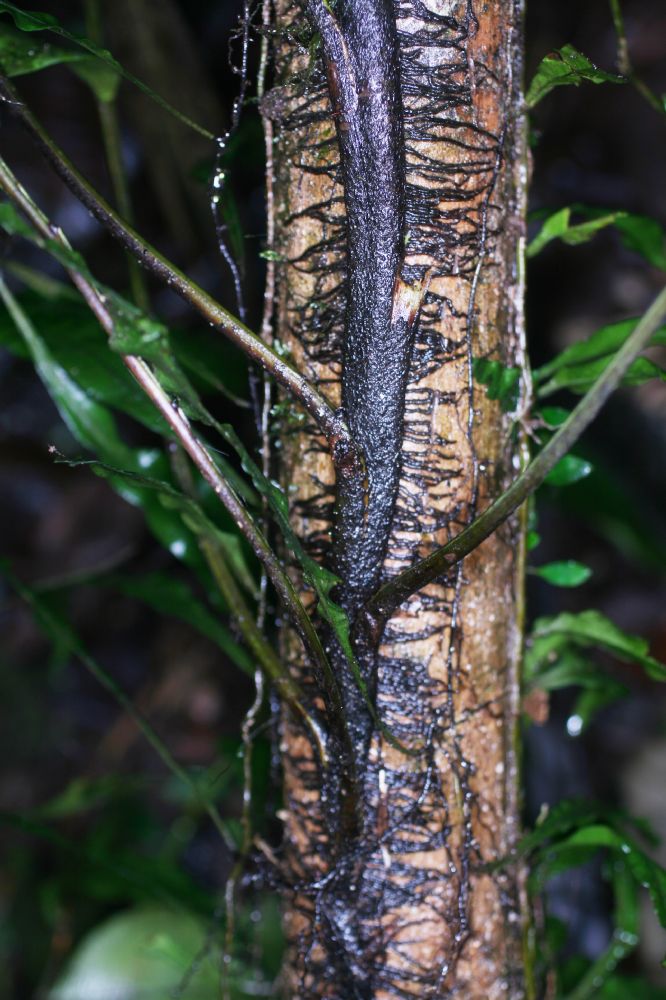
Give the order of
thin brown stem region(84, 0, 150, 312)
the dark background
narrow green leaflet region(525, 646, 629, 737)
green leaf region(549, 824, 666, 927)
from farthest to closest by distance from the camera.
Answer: the dark background < thin brown stem region(84, 0, 150, 312) < narrow green leaflet region(525, 646, 629, 737) < green leaf region(549, 824, 666, 927)

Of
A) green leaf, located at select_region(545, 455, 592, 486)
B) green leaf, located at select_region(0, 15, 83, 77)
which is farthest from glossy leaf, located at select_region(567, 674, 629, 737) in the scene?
green leaf, located at select_region(0, 15, 83, 77)

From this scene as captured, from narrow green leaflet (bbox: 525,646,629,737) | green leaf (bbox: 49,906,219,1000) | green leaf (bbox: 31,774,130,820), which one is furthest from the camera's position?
green leaf (bbox: 49,906,219,1000)

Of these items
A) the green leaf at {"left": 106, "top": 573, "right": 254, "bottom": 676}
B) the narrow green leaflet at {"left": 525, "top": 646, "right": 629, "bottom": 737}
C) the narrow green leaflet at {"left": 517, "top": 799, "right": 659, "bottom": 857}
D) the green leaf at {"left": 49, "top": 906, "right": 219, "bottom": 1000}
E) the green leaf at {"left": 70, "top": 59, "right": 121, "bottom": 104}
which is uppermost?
the green leaf at {"left": 70, "top": 59, "right": 121, "bottom": 104}

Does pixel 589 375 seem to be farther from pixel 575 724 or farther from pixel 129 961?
pixel 129 961

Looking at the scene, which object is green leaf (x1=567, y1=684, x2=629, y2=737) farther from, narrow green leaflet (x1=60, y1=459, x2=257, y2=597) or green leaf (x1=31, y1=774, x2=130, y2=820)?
green leaf (x1=31, y1=774, x2=130, y2=820)

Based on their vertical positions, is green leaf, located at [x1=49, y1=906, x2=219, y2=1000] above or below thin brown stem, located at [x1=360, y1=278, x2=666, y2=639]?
below

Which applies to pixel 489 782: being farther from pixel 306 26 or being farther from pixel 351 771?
pixel 306 26

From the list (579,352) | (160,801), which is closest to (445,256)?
(579,352)
